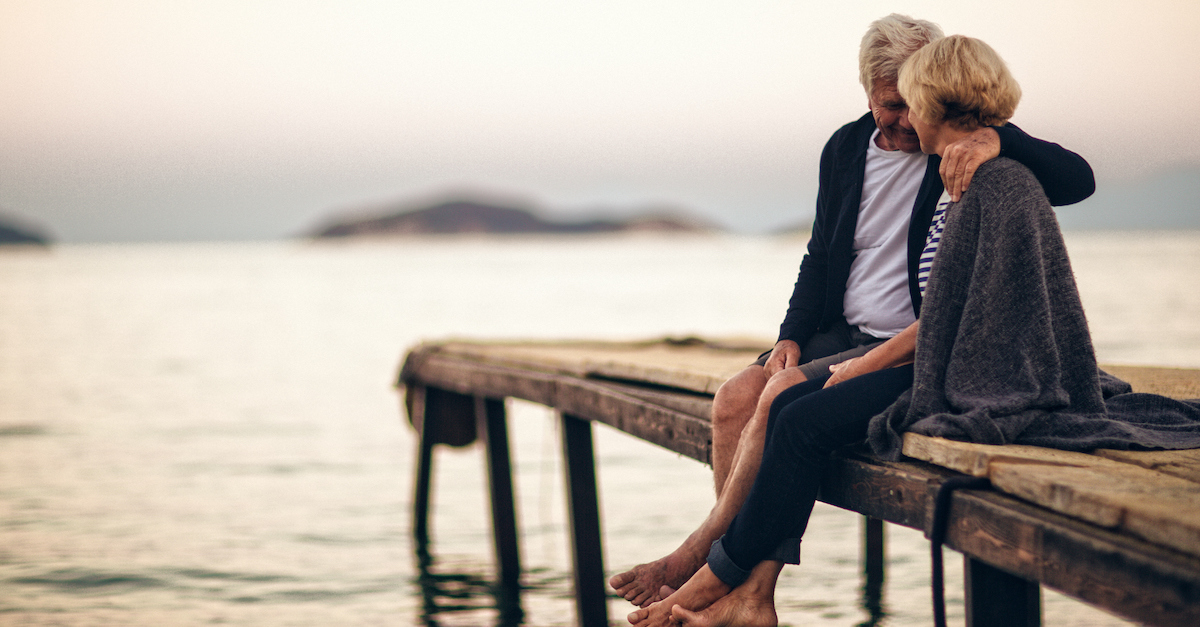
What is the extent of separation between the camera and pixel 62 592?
7055mm

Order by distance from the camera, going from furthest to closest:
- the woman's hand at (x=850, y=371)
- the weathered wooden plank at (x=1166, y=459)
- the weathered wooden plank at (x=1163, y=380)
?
the weathered wooden plank at (x=1163, y=380) → the woman's hand at (x=850, y=371) → the weathered wooden plank at (x=1166, y=459)

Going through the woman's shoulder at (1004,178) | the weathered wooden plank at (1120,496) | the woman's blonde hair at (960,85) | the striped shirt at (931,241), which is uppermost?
the woman's blonde hair at (960,85)

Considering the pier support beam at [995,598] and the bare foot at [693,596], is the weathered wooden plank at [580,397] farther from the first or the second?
the pier support beam at [995,598]

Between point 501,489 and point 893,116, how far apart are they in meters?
4.47

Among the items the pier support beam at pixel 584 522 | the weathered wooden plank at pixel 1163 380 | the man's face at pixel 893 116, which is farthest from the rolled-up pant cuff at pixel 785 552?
the pier support beam at pixel 584 522

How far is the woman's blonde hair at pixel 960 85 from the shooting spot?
8.09 feet

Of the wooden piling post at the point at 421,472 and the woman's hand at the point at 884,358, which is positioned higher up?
the woman's hand at the point at 884,358

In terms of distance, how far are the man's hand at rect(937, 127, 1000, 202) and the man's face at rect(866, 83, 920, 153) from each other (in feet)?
1.32

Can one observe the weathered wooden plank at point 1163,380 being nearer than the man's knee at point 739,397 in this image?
No

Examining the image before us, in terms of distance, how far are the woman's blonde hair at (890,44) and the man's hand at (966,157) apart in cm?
41

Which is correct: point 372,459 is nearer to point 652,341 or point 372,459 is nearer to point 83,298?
point 652,341

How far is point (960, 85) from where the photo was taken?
2484 mm

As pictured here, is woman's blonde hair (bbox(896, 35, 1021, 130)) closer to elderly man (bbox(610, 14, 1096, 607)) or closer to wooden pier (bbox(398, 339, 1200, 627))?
elderly man (bbox(610, 14, 1096, 607))

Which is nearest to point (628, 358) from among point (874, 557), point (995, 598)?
point (874, 557)
